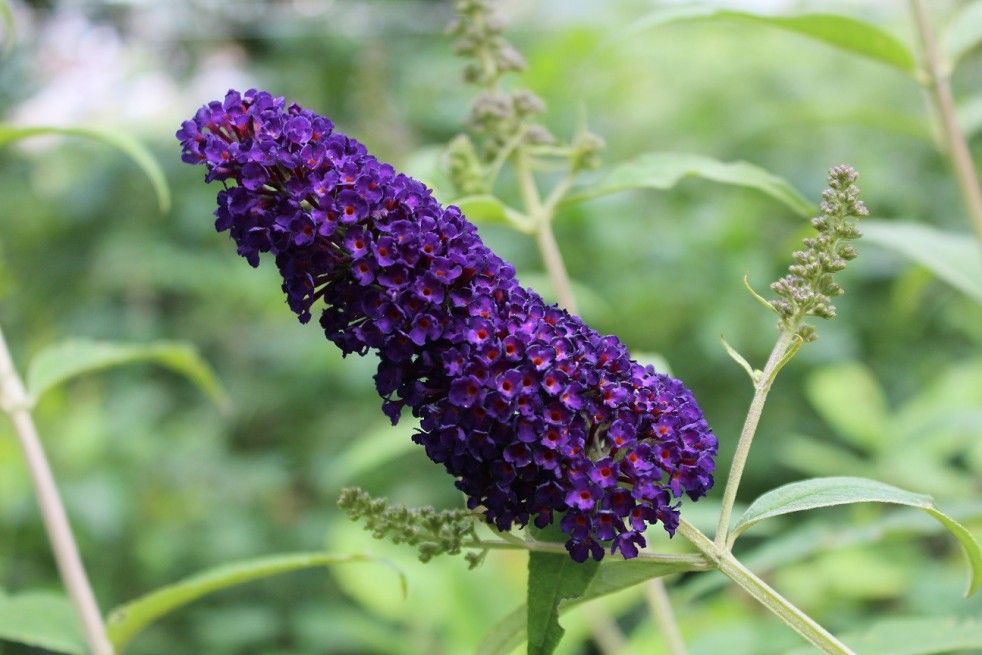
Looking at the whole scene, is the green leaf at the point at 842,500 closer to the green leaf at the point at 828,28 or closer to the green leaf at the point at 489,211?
the green leaf at the point at 489,211

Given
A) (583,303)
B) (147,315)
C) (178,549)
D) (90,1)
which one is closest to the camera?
(583,303)

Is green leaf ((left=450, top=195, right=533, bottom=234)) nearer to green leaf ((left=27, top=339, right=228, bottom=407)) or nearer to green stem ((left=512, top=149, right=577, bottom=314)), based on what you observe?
green stem ((left=512, top=149, right=577, bottom=314))

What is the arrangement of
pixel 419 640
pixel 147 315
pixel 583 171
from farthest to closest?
pixel 147 315
pixel 419 640
pixel 583 171

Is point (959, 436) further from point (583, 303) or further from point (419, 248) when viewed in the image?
point (419, 248)

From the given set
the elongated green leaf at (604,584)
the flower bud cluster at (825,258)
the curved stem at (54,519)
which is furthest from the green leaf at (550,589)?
the curved stem at (54,519)

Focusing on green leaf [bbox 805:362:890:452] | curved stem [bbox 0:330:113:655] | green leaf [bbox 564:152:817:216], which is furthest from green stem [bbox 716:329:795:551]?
green leaf [bbox 805:362:890:452]

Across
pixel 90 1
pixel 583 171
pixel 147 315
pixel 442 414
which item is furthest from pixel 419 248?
pixel 90 1
